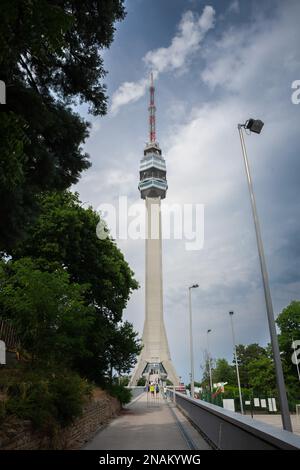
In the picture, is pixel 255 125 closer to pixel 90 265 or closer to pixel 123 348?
pixel 90 265

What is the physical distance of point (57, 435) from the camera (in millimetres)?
8961

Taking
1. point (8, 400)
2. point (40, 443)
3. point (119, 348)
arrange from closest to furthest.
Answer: point (8, 400) → point (40, 443) → point (119, 348)

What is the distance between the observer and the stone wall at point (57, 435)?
6827 millimetres

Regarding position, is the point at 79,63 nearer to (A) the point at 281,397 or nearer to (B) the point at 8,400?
(B) the point at 8,400

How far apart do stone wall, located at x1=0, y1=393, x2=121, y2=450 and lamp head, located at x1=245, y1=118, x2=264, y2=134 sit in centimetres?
1024

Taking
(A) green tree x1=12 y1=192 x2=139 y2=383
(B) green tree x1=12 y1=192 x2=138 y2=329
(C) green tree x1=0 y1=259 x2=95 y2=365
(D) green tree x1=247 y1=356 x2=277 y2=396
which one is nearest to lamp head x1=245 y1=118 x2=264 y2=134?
(C) green tree x1=0 y1=259 x2=95 y2=365

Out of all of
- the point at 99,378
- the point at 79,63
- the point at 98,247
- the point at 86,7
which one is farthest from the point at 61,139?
the point at 99,378

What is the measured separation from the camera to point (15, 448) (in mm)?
6852

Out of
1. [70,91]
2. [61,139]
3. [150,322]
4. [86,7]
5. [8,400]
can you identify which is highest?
[150,322]

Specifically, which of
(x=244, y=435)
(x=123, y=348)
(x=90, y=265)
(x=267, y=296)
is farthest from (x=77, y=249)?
(x=244, y=435)

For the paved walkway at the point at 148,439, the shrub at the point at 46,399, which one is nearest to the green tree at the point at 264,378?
the paved walkway at the point at 148,439

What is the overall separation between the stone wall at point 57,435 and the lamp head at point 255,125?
10237 millimetres

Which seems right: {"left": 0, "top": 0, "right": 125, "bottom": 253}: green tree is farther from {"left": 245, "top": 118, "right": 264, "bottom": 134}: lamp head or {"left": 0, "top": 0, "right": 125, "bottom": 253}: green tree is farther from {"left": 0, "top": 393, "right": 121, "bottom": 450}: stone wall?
{"left": 245, "top": 118, "right": 264, "bottom": 134}: lamp head

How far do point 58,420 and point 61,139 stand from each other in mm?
7351
